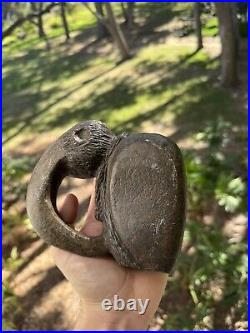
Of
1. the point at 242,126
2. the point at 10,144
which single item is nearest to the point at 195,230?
the point at 242,126

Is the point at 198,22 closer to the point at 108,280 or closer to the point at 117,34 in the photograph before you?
the point at 117,34

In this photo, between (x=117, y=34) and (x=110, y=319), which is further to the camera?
(x=117, y=34)

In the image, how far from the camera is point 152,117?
598 centimetres

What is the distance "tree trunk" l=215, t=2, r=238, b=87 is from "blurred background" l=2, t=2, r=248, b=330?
2 centimetres

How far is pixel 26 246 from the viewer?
4184 mm

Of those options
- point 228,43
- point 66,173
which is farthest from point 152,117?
point 66,173

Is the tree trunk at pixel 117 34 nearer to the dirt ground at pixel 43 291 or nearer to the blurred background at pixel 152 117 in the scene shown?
the blurred background at pixel 152 117

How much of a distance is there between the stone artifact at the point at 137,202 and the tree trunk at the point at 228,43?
4.56 metres

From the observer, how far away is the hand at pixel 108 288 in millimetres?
1673

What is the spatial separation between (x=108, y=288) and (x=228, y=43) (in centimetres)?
509

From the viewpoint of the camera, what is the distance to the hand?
167cm

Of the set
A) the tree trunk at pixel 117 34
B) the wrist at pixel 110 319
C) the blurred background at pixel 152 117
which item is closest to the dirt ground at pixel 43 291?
the blurred background at pixel 152 117

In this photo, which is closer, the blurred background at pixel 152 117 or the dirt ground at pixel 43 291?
the blurred background at pixel 152 117

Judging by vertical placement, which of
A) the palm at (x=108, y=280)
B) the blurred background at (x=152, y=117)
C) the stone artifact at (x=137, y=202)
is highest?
the stone artifact at (x=137, y=202)
